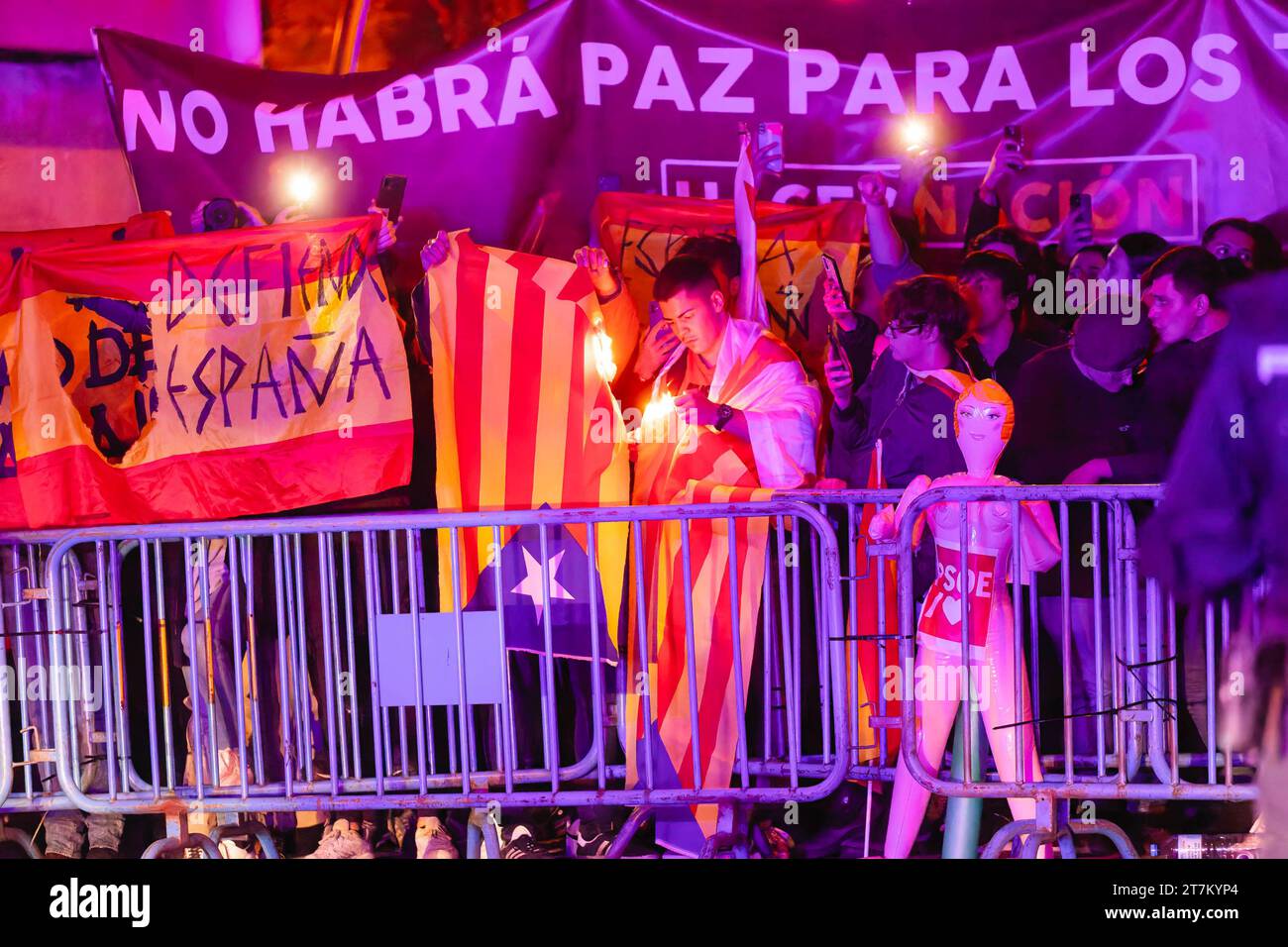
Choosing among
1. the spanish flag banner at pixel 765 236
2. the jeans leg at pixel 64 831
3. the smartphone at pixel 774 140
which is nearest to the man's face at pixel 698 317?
the spanish flag banner at pixel 765 236

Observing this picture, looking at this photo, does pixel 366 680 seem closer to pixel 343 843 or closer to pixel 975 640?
pixel 343 843

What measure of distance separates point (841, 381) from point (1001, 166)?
87 cm

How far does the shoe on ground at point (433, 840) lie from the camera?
396cm

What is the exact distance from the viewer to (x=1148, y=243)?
389 centimetres

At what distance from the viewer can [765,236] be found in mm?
4008

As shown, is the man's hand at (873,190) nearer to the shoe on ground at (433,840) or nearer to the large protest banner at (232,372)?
the large protest banner at (232,372)

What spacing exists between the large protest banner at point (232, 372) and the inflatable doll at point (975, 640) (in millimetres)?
1687

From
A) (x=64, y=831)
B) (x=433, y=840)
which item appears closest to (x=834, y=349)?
(x=433, y=840)

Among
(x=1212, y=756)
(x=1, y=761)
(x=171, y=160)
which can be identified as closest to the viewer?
(x=1212, y=756)

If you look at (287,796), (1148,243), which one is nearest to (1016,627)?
(1148,243)

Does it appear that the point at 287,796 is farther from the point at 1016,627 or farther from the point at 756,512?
the point at 1016,627

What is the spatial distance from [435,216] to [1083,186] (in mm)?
2171

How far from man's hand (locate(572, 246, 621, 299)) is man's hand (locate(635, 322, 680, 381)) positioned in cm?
20

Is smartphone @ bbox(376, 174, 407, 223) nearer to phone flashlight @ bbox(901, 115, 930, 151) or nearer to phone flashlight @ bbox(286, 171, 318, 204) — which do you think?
phone flashlight @ bbox(286, 171, 318, 204)
